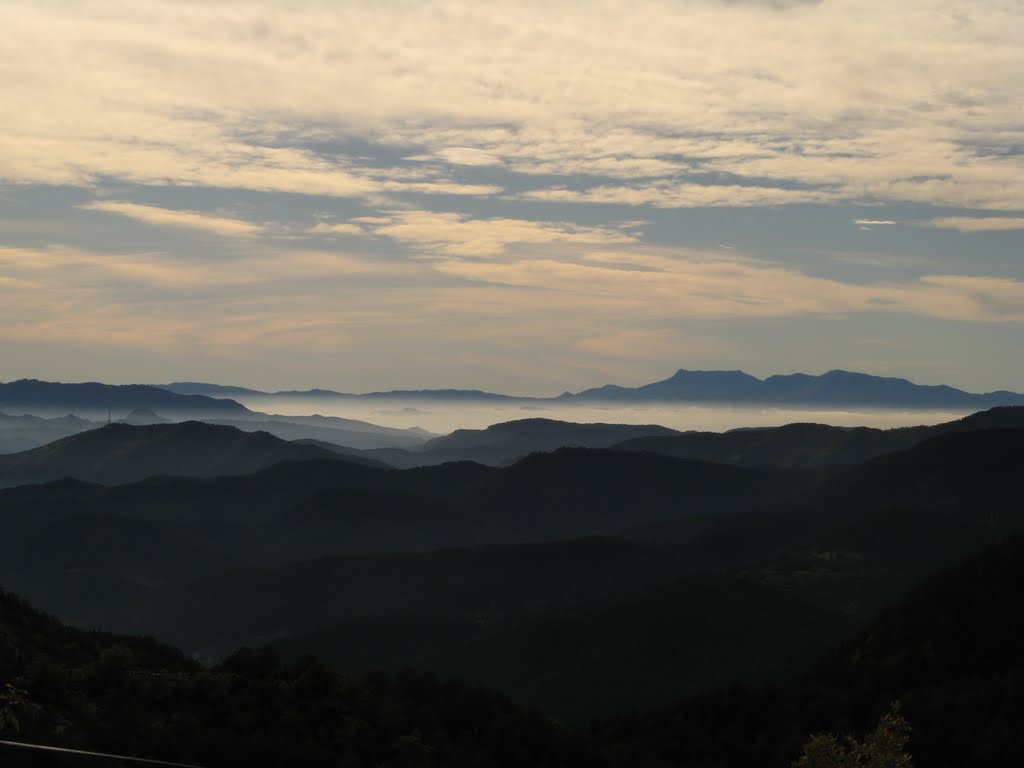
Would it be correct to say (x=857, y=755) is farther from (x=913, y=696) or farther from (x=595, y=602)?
(x=595, y=602)

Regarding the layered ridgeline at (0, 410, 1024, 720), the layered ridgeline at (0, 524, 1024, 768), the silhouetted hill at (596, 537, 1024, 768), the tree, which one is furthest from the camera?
the layered ridgeline at (0, 410, 1024, 720)

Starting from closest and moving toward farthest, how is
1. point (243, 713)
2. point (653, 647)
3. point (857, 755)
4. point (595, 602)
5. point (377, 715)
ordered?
point (857, 755) < point (243, 713) < point (377, 715) < point (653, 647) < point (595, 602)

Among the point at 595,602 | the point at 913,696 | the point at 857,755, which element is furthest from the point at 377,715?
the point at 595,602

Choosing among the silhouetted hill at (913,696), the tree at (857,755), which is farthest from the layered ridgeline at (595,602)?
the tree at (857,755)

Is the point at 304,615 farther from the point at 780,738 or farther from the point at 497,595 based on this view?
the point at 780,738

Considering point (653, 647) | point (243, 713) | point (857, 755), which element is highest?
point (857, 755)

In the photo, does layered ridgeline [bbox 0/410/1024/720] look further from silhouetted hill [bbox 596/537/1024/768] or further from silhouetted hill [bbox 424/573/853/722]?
silhouetted hill [bbox 596/537/1024/768]

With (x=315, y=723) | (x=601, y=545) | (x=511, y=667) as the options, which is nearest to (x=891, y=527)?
(x=601, y=545)

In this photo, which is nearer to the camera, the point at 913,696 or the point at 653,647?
the point at 913,696

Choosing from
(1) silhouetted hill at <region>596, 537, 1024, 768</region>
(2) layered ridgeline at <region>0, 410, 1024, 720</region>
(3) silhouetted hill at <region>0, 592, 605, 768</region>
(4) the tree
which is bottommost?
(2) layered ridgeline at <region>0, 410, 1024, 720</region>

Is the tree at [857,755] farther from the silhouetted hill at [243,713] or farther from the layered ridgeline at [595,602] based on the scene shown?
the layered ridgeline at [595,602]

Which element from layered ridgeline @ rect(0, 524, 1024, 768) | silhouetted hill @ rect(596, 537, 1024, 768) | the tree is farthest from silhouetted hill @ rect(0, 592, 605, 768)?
the tree

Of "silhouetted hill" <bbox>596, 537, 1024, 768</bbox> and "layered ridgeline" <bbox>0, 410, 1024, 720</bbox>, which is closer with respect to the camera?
"silhouetted hill" <bbox>596, 537, 1024, 768</bbox>

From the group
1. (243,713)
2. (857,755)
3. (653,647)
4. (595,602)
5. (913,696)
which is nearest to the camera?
(857,755)
